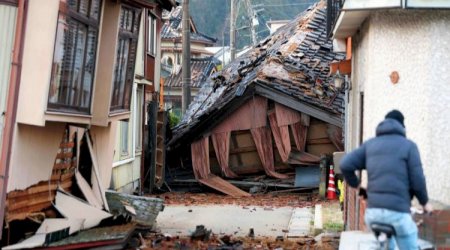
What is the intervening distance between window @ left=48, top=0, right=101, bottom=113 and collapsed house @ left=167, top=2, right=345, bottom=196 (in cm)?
1136

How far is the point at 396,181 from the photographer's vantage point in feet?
21.1

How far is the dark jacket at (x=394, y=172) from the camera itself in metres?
6.44

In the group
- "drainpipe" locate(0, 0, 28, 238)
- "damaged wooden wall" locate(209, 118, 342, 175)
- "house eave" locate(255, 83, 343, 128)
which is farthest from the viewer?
"damaged wooden wall" locate(209, 118, 342, 175)

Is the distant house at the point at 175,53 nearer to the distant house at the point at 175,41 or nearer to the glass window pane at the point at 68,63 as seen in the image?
the distant house at the point at 175,41

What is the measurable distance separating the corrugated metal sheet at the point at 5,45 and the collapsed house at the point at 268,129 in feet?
43.3

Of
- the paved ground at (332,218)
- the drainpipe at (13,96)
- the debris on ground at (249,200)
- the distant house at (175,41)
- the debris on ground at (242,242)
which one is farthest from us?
the distant house at (175,41)

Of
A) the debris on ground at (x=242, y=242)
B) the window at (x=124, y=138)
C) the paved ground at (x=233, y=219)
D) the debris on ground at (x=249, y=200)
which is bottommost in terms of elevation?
the debris on ground at (x=242, y=242)

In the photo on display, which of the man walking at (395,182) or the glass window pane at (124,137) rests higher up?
the glass window pane at (124,137)

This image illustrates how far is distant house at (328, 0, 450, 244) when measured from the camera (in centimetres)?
898

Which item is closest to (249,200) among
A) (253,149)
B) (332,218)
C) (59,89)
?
(253,149)

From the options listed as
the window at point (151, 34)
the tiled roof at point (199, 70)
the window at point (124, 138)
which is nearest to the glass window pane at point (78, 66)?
the window at point (124, 138)

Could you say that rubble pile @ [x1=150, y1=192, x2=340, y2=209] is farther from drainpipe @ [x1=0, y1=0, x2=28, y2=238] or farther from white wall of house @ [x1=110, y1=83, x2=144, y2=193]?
drainpipe @ [x1=0, y1=0, x2=28, y2=238]

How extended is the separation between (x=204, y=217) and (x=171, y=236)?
11.6ft

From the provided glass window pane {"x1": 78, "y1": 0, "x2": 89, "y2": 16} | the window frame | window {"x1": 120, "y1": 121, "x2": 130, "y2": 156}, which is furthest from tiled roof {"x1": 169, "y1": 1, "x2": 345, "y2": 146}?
glass window pane {"x1": 78, "y1": 0, "x2": 89, "y2": 16}
